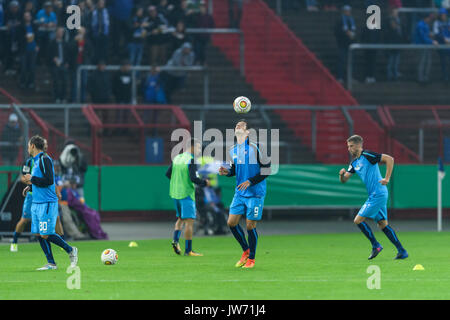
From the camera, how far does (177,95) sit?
101 feet

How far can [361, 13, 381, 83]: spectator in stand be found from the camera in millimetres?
31656

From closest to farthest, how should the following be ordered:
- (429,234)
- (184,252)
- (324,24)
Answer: (184,252), (429,234), (324,24)

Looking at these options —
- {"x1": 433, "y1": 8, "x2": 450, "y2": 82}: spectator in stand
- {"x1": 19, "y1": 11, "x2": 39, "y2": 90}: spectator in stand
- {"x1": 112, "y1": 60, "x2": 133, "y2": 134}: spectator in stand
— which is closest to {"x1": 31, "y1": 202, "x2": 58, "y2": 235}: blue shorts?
{"x1": 112, "y1": 60, "x2": 133, "y2": 134}: spectator in stand

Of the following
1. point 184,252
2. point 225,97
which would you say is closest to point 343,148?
point 225,97

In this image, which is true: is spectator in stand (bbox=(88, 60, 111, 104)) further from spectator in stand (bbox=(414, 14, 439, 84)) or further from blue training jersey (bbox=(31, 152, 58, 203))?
blue training jersey (bbox=(31, 152, 58, 203))

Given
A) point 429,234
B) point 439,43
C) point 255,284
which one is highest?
point 439,43

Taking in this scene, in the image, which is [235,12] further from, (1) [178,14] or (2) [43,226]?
(2) [43,226]

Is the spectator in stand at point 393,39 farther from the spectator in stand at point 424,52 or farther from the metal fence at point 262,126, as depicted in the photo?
the metal fence at point 262,126

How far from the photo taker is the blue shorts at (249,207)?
15.0 metres

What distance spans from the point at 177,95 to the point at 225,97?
152 centimetres

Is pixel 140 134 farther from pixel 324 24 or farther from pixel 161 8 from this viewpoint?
pixel 324 24

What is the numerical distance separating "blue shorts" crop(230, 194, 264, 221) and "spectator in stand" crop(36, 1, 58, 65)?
49.0ft

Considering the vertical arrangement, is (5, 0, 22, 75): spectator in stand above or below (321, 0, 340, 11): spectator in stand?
below

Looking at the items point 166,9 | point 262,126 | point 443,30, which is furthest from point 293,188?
point 443,30
